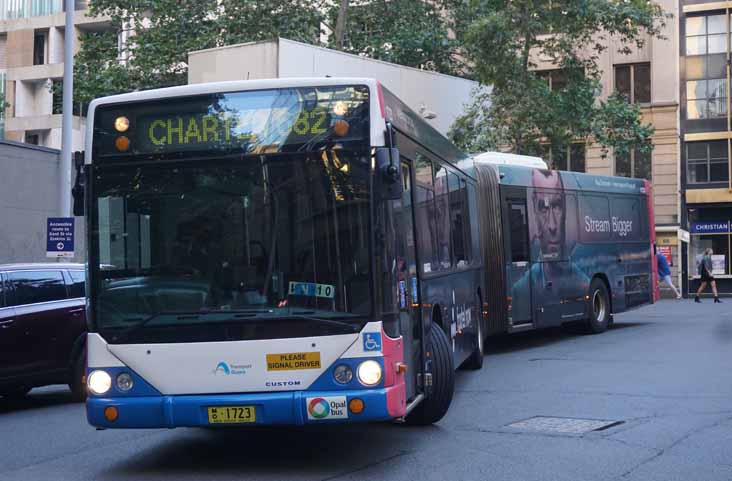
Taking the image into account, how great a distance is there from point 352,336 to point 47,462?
9.60 ft

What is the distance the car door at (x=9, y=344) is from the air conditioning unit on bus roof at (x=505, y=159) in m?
8.04

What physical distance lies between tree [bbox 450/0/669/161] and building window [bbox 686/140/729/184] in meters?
13.0

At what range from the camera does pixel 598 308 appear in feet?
67.3

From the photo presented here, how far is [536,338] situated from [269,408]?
12898 mm

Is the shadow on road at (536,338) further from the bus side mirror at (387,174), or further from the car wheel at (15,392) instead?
the bus side mirror at (387,174)

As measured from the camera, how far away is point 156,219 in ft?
25.8

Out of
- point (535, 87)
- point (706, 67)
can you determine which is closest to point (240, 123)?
point (535, 87)

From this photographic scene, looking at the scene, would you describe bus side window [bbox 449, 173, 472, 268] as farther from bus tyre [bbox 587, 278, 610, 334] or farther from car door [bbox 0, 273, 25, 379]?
bus tyre [bbox 587, 278, 610, 334]

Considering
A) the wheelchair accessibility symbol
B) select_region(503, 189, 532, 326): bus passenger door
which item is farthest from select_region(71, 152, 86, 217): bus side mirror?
select_region(503, 189, 532, 326): bus passenger door

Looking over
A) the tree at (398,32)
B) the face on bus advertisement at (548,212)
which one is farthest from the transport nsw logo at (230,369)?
the tree at (398,32)

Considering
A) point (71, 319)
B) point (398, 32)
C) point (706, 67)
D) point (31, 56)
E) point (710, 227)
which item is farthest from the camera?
point (31, 56)

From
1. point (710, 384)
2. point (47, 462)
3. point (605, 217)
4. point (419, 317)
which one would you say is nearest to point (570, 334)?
point (605, 217)

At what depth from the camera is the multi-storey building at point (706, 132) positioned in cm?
4366

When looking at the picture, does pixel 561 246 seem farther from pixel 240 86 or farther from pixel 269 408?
pixel 269 408
